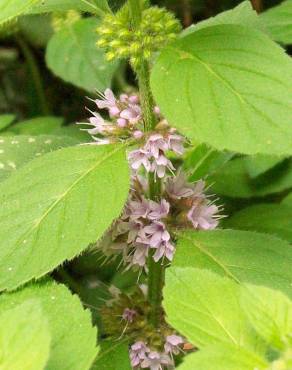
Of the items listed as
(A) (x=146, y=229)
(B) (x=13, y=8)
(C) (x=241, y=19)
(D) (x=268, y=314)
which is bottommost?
(A) (x=146, y=229)

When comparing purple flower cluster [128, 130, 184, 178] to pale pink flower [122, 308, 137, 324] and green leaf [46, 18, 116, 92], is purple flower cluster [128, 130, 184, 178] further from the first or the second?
green leaf [46, 18, 116, 92]

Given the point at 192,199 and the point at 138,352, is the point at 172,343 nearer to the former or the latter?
the point at 138,352

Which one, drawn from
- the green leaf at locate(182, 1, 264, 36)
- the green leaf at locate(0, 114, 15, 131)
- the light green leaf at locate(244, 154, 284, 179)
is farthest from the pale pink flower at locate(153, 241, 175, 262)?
the green leaf at locate(0, 114, 15, 131)

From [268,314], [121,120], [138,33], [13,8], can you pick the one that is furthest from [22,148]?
[268,314]

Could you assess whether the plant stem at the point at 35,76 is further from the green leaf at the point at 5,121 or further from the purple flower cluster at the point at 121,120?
the purple flower cluster at the point at 121,120

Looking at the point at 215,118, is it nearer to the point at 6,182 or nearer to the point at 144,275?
the point at 6,182
